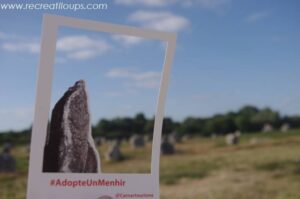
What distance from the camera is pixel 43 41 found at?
1.91 meters

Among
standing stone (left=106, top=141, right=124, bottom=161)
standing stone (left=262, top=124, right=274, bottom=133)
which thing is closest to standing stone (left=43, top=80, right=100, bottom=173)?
standing stone (left=106, top=141, right=124, bottom=161)

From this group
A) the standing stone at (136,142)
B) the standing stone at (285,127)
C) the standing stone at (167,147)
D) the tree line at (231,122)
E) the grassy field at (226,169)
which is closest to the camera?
the standing stone at (136,142)

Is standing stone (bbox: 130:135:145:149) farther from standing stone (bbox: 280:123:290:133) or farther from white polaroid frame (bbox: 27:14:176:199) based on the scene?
white polaroid frame (bbox: 27:14:176:199)

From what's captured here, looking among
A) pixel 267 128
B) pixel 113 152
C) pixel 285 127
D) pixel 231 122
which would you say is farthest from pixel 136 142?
pixel 285 127

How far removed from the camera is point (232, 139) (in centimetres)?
658

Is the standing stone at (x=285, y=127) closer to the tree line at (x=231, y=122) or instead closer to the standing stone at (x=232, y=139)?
the tree line at (x=231, y=122)

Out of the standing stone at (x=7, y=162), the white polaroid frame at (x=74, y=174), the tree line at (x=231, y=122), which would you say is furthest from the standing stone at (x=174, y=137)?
the white polaroid frame at (x=74, y=174)

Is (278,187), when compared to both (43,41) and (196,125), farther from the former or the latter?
(43,41)

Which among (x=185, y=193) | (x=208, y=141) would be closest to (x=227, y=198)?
(x=185, y=193)

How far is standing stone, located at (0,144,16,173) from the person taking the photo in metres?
5.41

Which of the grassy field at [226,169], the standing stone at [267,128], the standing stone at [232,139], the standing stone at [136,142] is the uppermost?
the standing stone at [267,128]

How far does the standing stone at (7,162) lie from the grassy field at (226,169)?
0.23 ft

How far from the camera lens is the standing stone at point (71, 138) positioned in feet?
6.56

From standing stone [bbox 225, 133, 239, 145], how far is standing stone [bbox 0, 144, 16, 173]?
9.21ft
